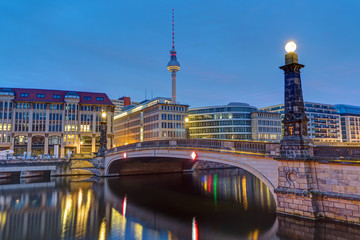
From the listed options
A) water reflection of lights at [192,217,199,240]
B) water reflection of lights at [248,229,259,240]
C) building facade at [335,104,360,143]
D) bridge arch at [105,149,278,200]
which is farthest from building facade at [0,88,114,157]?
building facade at [335,104,360,143]

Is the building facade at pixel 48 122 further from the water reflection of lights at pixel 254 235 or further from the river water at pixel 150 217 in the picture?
the water reflection of lights at pixel 254 235

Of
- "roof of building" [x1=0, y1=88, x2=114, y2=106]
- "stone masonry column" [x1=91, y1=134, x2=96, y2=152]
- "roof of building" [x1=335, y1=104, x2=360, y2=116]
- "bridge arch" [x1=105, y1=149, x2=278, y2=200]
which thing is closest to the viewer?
"bridge arch" [x1=105, y1=149, x2=278, y2=200]

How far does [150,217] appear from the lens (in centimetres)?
2470

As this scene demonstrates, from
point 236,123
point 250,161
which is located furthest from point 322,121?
point 250,161

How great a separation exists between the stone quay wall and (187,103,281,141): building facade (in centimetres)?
7993

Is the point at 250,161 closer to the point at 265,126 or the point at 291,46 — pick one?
the point at 291,46

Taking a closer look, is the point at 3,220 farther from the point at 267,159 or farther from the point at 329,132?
the point at 329,132

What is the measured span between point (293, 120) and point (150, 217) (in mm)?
15838

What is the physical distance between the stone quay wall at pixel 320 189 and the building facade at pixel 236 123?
79927 millimetres

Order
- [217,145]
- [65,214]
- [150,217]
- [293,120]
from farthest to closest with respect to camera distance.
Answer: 1. [217,145]
2. [65,214]
3. [150,217]
4. [293,120]

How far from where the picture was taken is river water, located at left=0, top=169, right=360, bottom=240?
18922 millimetres

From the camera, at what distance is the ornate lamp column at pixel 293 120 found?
66.7 feet

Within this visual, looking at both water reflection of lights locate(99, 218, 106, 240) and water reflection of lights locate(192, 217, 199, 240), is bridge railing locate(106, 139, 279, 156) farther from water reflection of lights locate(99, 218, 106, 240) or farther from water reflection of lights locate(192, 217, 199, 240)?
water reflection of lights locate(99, 218, 106, 240)

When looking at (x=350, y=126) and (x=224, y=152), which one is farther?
(x=350, y=126)
